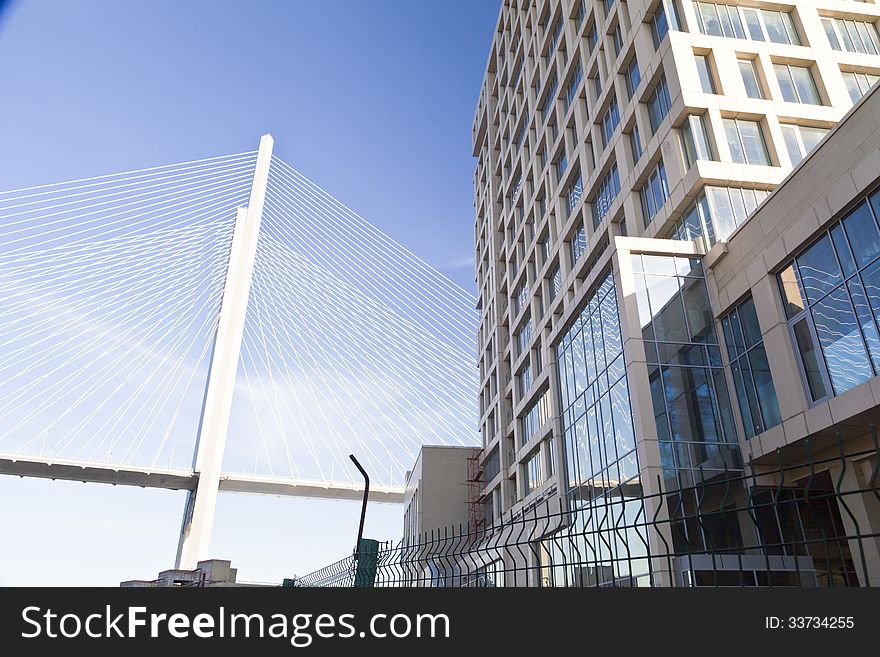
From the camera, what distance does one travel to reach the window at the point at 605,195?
93.1 ft

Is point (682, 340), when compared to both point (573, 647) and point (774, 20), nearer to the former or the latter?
point (774, 20)

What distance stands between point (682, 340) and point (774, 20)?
15911mm

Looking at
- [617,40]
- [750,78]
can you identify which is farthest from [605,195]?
[617,40]

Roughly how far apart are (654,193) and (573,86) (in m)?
13.4

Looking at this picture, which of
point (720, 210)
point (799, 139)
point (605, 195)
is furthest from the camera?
point (605, 195)

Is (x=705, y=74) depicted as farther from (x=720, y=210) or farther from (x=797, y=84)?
(x=720, y=210)

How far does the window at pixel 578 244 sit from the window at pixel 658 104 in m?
6.53

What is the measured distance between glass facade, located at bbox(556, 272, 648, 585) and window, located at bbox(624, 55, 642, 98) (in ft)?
31.6

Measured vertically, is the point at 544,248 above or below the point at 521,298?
above

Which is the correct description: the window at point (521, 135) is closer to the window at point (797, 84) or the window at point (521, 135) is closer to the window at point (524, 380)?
the window at point (524, 380)

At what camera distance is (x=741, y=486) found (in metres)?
18.3

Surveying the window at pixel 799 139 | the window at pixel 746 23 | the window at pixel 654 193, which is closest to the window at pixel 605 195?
the window at pixel 654 193

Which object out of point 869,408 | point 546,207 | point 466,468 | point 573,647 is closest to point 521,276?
point 546,207

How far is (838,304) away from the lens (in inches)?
640
